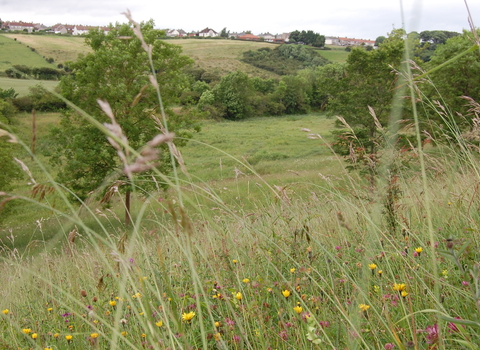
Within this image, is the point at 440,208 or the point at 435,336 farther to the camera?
the point at 440,208

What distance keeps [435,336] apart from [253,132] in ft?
138

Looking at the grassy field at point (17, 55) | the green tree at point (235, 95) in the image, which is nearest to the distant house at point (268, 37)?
the green tree at point (235, 95)

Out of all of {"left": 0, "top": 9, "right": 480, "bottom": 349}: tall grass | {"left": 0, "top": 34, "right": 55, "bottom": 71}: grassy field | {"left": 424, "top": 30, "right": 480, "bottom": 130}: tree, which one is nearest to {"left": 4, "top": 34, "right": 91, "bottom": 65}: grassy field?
{"left": 0, "top": 34, "right": 55, "bottom": 71}: grassy field

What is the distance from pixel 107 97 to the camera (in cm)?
1393

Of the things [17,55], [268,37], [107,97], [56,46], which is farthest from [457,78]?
[268,37]

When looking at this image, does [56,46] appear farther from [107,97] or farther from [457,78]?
[457,78]

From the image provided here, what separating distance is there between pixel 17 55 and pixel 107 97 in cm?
3273

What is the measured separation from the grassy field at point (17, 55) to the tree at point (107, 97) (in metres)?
23.6

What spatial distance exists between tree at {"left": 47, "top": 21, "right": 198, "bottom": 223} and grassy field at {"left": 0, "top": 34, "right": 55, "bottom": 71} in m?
23.6

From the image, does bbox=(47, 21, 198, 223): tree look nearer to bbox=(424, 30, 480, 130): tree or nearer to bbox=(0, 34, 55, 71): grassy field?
bbox=(424, 30, 480, 130): tree

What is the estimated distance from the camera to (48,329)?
90.5 inches

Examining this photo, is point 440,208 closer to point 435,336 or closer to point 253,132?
point 435,336

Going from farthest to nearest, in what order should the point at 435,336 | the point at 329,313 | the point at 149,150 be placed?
1. the point at 329,313
2. the point at 435,336
3. the point at 149,150

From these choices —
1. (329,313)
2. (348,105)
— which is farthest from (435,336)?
(348,105)
